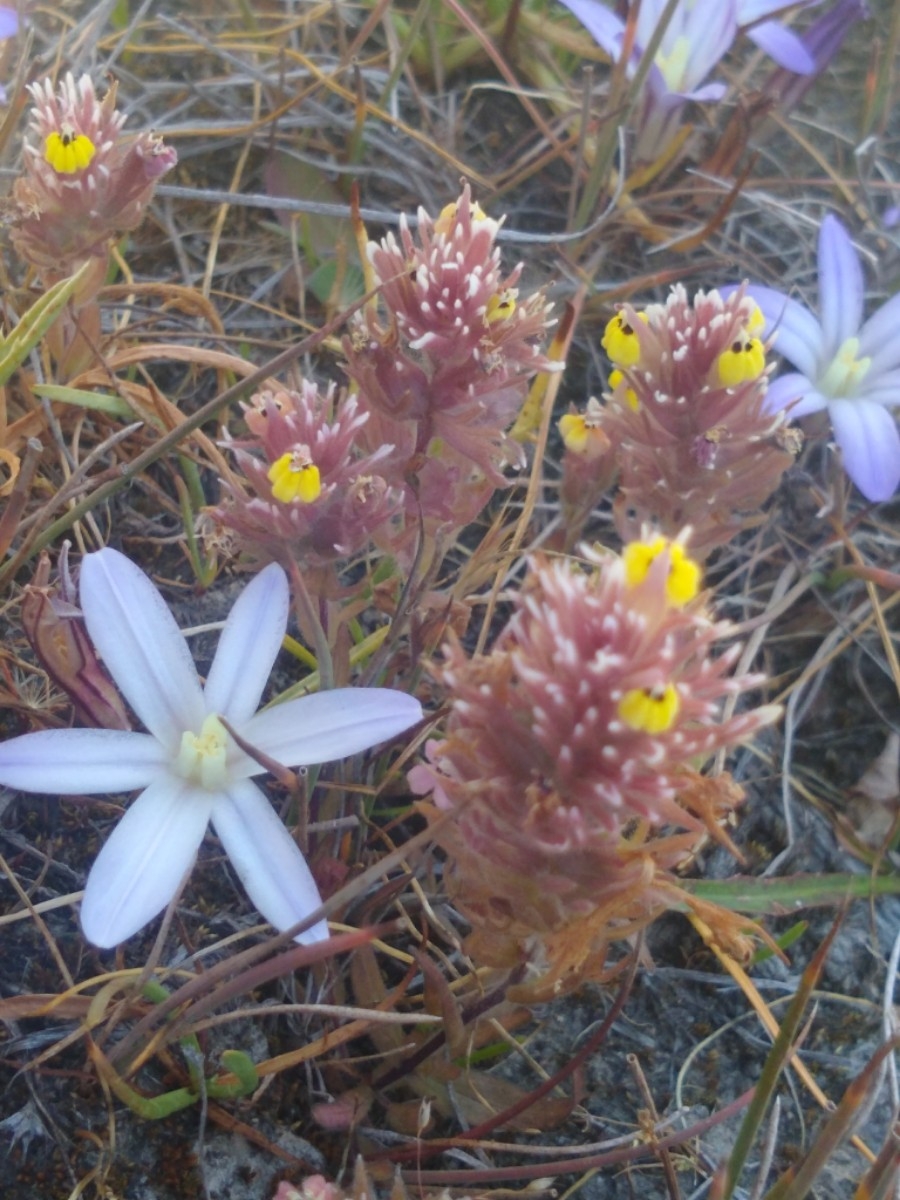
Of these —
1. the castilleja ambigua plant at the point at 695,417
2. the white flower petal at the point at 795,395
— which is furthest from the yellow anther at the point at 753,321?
the white flower petal at the point at 795,395

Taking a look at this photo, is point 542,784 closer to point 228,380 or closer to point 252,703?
point 252,703

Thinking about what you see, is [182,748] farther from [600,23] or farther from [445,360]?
[600,23]

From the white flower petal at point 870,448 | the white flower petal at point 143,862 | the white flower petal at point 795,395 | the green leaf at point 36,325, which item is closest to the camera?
the white flower petal at point 143,862

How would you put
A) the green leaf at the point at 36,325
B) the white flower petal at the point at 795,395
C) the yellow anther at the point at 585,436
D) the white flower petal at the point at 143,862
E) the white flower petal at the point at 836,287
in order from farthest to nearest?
the white flower petal at the point at 836,287 → the white flower petal at the point at 795,395 → the yellow anther at the point at 585,436 → the green leaf at the point at 36,325 → the white flower petal at the point at 143,862

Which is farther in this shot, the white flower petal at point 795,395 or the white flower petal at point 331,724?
the white flower petal at point 795,395

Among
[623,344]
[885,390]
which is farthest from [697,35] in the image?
[623,344]

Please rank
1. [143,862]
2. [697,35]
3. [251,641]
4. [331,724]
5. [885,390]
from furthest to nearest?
[697,35] → [885,390] → [251,641] → [331,724] → [143,862]

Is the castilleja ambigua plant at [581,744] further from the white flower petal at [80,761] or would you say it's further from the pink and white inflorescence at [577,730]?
the white flower petal at [80,761]
